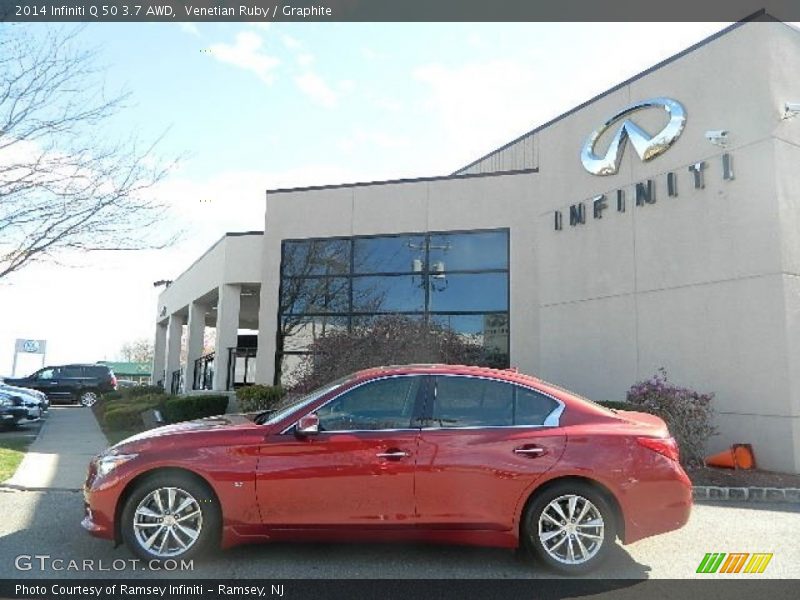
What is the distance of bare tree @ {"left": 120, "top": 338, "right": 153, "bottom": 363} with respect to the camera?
89562mm

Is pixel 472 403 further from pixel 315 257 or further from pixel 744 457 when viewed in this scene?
pixel 315 257

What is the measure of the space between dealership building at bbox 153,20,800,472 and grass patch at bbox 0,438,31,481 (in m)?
5.35

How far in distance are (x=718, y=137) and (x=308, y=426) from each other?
27.9 ft

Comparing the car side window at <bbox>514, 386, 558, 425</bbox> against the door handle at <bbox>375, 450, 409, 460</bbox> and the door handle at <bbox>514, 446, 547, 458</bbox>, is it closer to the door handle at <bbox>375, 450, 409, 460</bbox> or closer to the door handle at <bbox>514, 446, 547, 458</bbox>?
the door handle at <bbox>514, 446, 547, 458</bbox>

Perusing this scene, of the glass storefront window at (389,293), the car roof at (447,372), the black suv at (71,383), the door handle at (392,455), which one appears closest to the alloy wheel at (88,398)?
the black suv at (71,383)

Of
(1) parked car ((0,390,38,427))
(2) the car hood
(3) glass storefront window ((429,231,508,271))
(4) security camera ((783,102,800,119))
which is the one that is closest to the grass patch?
(1) parked car ((0,390,38,427))

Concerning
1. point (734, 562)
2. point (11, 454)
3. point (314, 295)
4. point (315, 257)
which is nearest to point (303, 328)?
point (314, 295)

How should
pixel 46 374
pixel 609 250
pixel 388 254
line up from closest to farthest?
pixel 609 250 → pixel 388 254 → pixel 46 374

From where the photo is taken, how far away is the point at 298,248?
53.2ft

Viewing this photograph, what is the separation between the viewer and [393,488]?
479cm

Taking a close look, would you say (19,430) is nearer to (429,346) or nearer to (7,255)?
(7,255)

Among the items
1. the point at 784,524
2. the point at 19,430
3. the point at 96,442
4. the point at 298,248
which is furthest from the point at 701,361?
the point at 19,430

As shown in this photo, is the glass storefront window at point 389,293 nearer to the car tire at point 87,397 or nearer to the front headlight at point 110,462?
the front headlight at point 110,462

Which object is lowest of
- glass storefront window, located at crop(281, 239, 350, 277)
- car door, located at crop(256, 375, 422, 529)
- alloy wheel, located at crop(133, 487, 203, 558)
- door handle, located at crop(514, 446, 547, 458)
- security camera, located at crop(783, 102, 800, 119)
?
alloy wheel, located at crop(133, 487, 203, 558)
